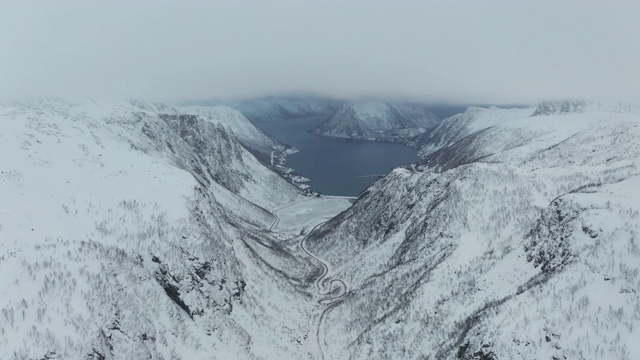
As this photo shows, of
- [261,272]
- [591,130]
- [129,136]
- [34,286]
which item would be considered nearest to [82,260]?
[34,286]

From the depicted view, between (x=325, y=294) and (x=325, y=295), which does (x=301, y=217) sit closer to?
(x=325, y=294)

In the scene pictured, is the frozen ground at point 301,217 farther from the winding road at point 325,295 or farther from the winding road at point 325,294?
the winding road at point 325,295

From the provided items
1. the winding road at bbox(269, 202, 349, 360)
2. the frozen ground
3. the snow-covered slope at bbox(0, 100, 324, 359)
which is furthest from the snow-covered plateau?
the frozen ground

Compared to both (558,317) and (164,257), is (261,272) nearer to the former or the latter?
(164,257)

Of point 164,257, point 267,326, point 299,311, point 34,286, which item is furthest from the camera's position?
point 299,311

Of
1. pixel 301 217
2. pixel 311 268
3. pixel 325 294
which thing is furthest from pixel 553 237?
pixel 301 217

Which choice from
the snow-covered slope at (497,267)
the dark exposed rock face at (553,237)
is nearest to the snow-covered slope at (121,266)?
the snow-covered slope at (497,267)
